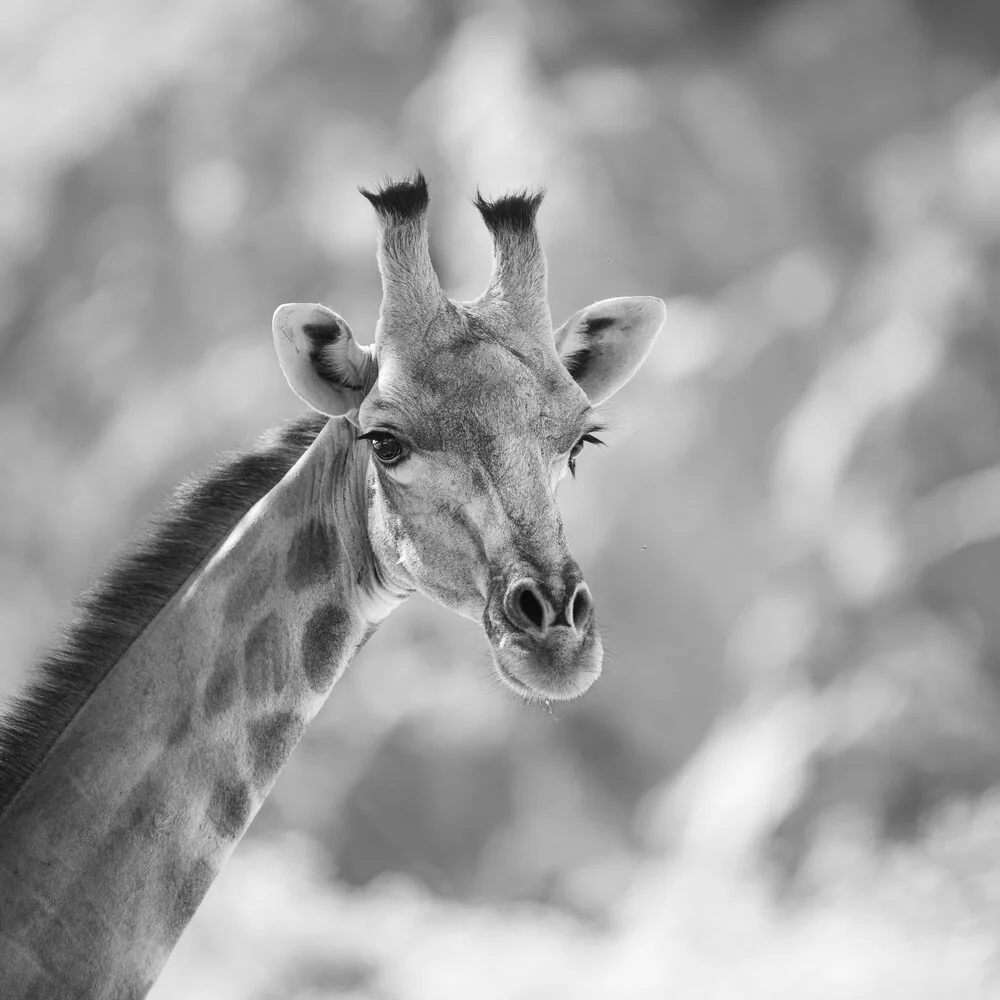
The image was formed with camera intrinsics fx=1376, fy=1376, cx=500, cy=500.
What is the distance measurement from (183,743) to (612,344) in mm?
2456

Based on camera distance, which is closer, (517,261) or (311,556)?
(311,556)

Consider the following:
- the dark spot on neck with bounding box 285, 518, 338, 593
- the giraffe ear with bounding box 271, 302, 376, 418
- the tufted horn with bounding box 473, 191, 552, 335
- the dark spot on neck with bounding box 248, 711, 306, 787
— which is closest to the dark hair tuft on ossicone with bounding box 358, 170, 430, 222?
the tufted horn with bounding box 473, 191, 552, 335

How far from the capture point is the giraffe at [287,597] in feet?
14.9

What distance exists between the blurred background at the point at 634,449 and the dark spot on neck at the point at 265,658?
1078 centimetres

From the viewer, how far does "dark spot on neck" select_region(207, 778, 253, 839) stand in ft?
15.6

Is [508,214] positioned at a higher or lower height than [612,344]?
lower

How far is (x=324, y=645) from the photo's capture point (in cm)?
506

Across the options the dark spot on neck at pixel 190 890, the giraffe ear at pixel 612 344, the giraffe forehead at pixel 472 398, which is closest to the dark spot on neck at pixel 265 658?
the dark spot on neck at pixel 190 890

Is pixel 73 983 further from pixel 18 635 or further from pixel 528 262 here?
pixel 18 635

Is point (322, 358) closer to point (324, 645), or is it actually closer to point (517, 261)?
point (517, 261)

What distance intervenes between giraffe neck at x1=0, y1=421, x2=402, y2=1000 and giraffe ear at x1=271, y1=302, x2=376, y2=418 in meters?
0.17

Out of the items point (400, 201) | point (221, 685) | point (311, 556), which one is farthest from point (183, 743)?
point (400, 201)

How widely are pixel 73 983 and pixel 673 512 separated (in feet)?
58.3

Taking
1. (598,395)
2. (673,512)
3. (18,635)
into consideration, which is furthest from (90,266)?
(598,395)
